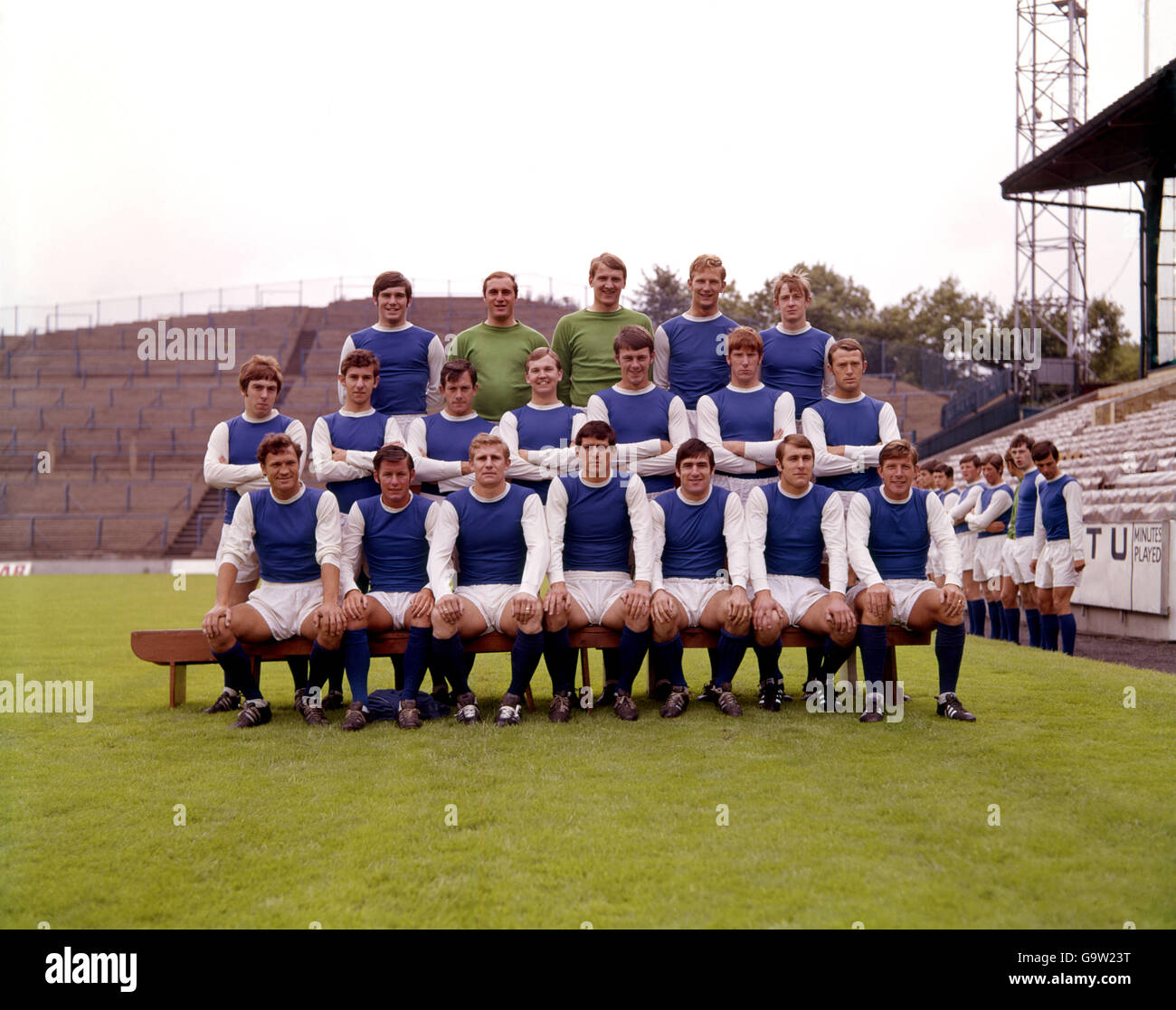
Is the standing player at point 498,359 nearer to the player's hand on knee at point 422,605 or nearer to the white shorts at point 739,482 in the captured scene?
the white shorts at point 739,482

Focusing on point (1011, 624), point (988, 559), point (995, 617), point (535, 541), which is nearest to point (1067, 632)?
point (1011, 624)

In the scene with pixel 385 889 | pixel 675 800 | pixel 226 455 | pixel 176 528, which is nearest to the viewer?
pixel 385 889

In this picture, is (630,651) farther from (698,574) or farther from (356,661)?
(356,661)

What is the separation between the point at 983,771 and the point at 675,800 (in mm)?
1473

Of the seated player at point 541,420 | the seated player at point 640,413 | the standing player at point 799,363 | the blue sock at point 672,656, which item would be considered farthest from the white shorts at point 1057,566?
the seated player at point 541,420

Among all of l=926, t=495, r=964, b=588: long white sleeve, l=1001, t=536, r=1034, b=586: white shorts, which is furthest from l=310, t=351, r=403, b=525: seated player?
l=1001, t=536, r=1034, b=586: white shorts

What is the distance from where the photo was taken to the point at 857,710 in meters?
5.76

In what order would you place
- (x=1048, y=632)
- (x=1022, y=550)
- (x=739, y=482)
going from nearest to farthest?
(x=739, y=482)
(x=1048, y=632)
(x=1022, y=550)

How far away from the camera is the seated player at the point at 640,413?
605 centimetres

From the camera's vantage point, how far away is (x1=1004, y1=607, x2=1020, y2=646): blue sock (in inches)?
418

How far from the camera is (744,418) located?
20.3 ft

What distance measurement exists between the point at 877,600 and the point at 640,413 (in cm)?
187

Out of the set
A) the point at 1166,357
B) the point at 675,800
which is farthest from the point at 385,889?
the point at 1166,357
